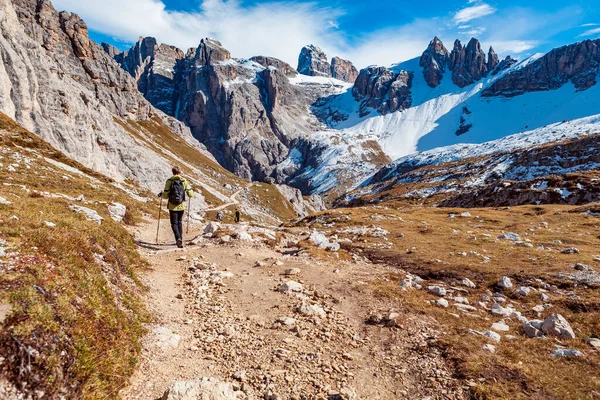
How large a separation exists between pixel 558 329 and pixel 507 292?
5.18 metres

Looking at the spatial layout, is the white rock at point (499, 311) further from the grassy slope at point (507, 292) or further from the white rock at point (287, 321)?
the white rock at point (287, 321)

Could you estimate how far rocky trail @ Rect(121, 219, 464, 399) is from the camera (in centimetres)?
674

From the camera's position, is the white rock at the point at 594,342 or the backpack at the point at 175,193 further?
the backpack at the point at 175,193

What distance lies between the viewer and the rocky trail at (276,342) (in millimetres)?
6738

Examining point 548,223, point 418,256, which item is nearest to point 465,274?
point 418,256

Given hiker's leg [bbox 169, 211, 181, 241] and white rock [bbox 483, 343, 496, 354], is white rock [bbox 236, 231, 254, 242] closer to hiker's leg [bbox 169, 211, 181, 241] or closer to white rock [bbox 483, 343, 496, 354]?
hiker's leg [bbox 169, 211, 181, 241]

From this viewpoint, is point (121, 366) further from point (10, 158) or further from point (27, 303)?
point (10, 158)

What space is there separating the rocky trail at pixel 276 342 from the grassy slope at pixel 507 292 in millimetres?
903

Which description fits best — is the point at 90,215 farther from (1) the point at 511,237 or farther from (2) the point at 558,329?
(1) the point at 511,237

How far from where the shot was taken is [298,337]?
28.9ft

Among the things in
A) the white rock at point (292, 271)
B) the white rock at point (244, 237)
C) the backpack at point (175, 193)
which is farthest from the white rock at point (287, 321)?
the white rock at point (244, 237)

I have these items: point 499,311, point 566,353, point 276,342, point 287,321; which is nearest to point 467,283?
point 499,311

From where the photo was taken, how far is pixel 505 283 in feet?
48.2

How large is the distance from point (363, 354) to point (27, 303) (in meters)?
7.26
